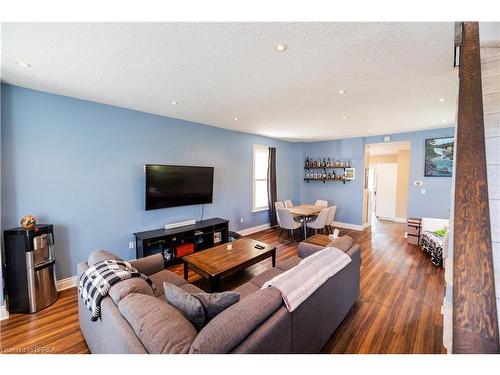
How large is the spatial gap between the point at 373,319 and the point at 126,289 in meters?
2.36

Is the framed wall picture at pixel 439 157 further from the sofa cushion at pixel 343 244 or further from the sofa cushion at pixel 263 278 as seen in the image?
the sofa cushion at pixel 263 278

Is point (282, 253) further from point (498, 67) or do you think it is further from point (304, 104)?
point (498, 67)

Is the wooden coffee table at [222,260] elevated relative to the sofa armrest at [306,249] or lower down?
lower down

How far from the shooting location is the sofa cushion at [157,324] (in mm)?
1003

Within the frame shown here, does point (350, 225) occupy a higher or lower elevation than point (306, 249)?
lower

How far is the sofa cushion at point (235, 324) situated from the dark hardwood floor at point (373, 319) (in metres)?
1.03

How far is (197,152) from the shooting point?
417cm

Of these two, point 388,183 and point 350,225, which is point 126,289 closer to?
point 350,225

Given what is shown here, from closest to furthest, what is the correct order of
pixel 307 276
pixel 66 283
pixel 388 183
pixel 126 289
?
pixel 126 289
pixel 307 276
pixel 66 283
pixel 388 183

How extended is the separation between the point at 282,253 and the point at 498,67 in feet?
11.6

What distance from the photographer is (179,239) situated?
362 centimetres

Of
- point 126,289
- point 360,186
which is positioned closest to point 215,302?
point 126,289

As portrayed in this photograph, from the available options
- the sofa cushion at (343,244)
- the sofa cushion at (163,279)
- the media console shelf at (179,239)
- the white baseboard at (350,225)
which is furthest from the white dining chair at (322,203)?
the sofa cushion at (163,279)

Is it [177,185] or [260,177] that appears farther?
[260,177]
